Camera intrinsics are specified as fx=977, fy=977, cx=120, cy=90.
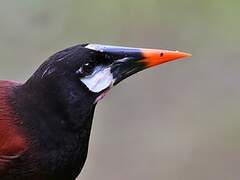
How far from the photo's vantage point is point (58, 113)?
307 centimetres

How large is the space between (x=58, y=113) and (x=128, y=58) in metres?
0.29

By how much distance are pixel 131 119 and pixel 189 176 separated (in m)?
0.51

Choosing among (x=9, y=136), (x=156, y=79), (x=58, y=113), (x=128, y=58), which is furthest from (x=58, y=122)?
(x=156, y=79)

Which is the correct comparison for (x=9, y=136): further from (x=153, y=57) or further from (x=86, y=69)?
(x=153, y=57)

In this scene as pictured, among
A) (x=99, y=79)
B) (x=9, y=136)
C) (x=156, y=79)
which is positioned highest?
(x=99, y=79)

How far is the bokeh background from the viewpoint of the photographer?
16.5ft

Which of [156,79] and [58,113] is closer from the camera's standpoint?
[58,113]

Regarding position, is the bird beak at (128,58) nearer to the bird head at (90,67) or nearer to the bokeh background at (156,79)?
the bird head at (90,67)

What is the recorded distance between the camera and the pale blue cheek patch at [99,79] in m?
3.06

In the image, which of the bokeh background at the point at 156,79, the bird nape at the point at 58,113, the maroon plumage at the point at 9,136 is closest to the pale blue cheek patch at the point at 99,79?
the bird nape at the point at 58,113

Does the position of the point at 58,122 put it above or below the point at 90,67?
below

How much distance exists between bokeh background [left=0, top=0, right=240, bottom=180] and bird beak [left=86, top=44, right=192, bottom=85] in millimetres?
1812

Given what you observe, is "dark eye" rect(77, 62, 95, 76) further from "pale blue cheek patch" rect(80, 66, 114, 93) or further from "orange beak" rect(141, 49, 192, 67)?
"orange beak" rect(141, 49, 192, 67)

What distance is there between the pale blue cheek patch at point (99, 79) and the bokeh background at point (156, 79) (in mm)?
1869
